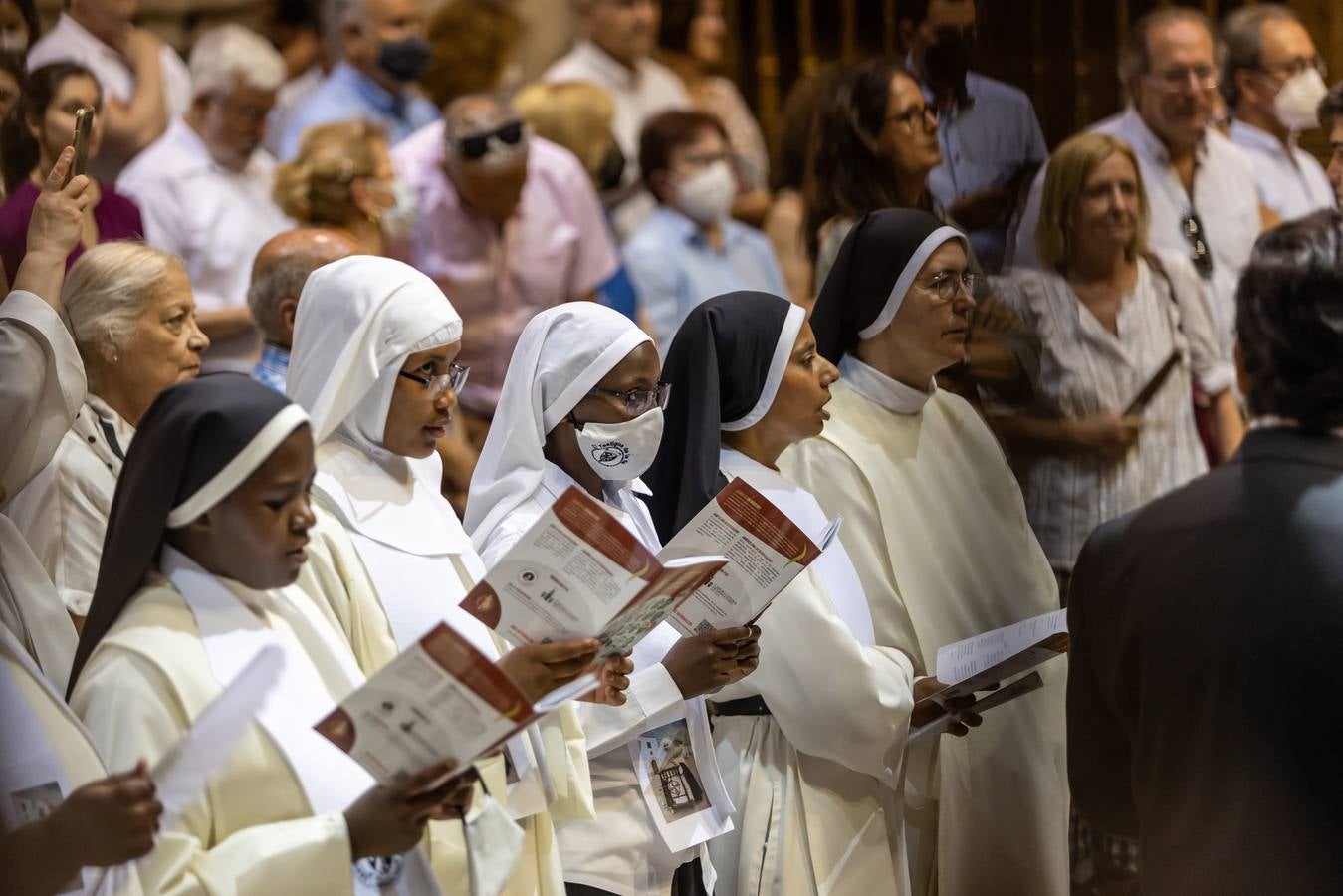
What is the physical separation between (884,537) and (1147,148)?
1407 mm

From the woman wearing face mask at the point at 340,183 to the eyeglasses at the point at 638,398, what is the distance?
8.07 ft

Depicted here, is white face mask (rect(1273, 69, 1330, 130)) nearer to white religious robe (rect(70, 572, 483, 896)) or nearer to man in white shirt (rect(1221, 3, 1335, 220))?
man in white shirt (rect(1221, 3, 1335, 220))

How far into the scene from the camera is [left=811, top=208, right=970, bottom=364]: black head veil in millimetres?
4707

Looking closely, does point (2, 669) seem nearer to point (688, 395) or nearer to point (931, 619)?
point (688, 395)

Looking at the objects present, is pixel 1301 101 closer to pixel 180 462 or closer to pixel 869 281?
pixel 869 281

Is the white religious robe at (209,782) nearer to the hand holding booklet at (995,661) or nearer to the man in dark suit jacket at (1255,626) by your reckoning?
the man in dark suit jacket at (1255,626)

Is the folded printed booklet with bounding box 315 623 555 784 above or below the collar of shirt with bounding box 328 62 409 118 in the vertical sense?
below

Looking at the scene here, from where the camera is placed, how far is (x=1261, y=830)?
11.6ft

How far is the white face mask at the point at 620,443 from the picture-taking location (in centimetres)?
390

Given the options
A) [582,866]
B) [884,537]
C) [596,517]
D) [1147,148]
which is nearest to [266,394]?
[596,517]

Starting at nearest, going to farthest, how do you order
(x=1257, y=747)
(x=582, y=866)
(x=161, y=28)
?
(x=1257, y=747) < (x=582, y=866) < (x=161, y=28)

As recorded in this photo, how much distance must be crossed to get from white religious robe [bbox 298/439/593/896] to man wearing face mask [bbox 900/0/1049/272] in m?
1.79

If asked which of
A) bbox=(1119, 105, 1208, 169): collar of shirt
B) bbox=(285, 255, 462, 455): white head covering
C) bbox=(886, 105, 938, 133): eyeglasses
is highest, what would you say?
bbox=(886, 105, 938, 133): eyeglasses

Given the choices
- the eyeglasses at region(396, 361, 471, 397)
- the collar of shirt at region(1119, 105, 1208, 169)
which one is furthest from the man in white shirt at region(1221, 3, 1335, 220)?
the eyeglasses at region(396, 361, 471, 397)
